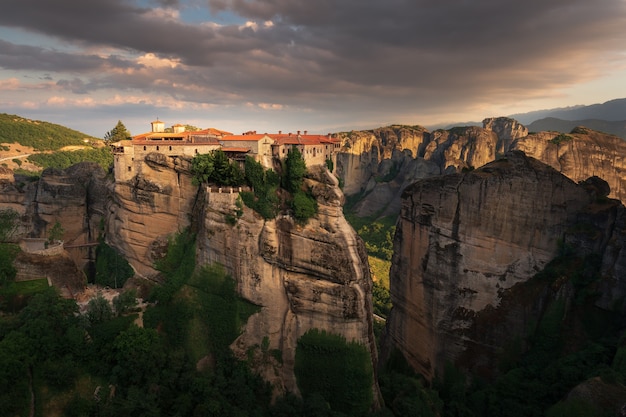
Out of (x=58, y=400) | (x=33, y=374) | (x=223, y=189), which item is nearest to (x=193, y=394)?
(x=58, y=400)

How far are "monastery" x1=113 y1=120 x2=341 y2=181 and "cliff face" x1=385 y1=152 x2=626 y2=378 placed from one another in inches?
464

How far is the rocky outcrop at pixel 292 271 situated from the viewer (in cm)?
3153

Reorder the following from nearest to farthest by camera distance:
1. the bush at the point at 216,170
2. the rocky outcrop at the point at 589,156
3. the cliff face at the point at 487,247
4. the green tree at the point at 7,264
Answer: the green tree at the point at 7,264
the cliff face at the point at 487,247
the bush at the point at 216,170
the rocky outcrop at the point at 589,156

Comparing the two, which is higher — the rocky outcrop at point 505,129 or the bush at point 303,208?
the rocky outcrop at point 505,129

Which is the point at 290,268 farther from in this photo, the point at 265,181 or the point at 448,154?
the point at 448,154

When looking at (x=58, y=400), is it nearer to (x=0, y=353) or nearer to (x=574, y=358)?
(x=0, y=353)

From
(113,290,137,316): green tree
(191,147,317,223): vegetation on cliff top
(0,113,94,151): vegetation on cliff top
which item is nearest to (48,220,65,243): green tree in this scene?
(113,290,137,316): green tree

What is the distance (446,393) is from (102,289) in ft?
104

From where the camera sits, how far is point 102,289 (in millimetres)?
39250

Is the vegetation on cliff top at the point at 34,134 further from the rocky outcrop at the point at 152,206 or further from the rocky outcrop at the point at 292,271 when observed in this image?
the rocky outcrop at the point at 292,271

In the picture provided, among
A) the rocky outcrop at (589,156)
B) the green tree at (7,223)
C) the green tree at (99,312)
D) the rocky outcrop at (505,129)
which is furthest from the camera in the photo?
the rocky outcrop at (505,129)

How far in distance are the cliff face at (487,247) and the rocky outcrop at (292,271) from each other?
880 cm

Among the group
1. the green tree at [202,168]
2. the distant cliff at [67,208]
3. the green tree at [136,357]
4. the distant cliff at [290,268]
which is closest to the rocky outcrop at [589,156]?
the distant cliff at [290,268]

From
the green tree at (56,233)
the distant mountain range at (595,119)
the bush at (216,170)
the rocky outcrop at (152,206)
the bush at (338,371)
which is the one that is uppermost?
the distant mountain range at (595,119)
